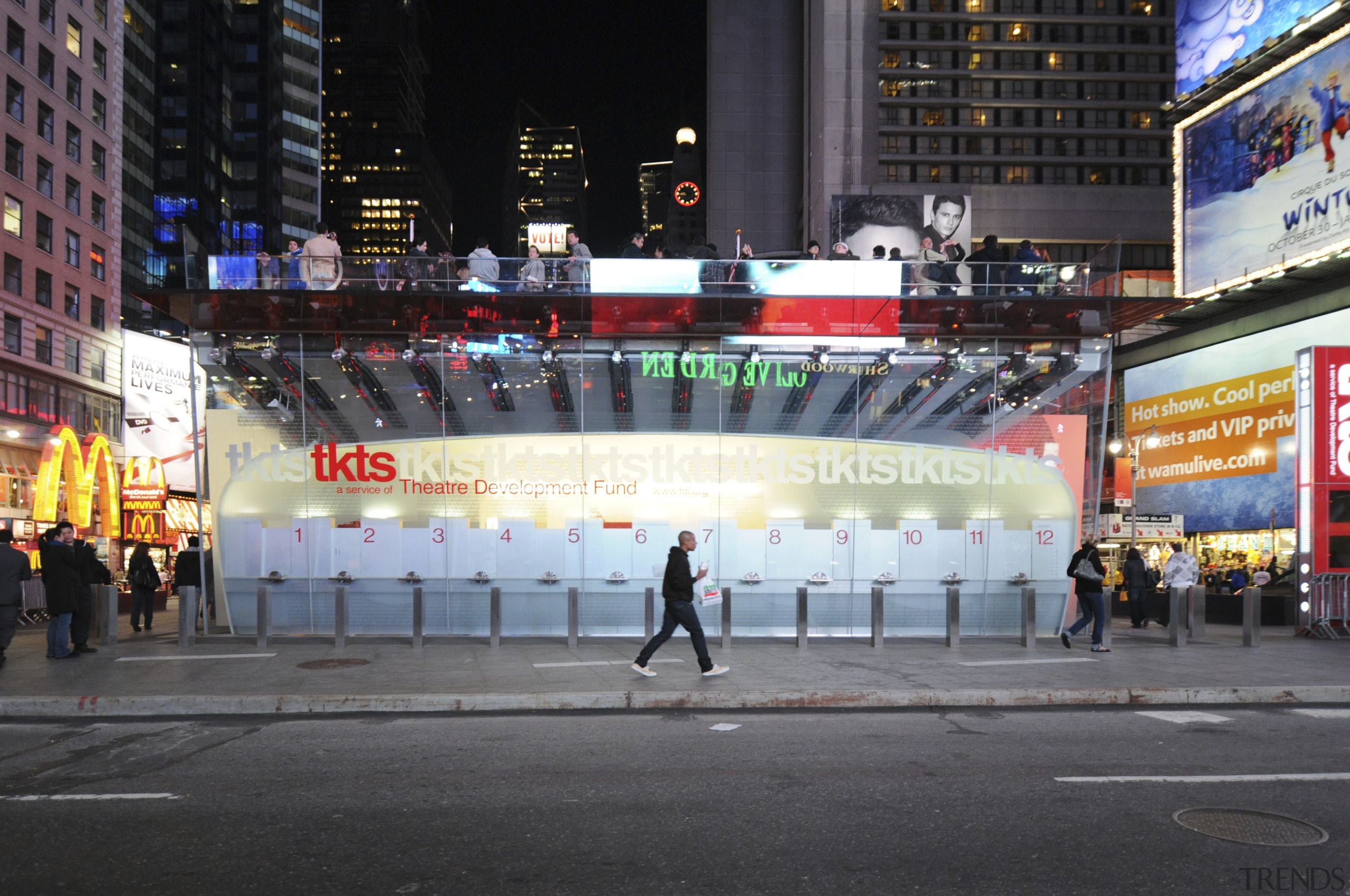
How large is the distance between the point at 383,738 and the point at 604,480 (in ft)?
25.8

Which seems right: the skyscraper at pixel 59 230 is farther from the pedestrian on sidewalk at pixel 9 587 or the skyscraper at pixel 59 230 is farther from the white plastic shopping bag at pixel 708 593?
the white plastic shopping bag at pixel 708 593

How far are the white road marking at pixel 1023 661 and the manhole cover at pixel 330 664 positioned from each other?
7416 millimetres

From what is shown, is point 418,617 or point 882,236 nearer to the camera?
point 418,617

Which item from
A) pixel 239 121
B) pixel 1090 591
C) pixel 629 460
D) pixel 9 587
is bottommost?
pixel 1090 591

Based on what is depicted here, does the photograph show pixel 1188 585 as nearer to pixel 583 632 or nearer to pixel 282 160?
pixel 583 632

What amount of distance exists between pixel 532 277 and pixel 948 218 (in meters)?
54.6

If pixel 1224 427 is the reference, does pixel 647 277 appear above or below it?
above

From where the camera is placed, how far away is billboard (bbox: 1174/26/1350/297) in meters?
31.8

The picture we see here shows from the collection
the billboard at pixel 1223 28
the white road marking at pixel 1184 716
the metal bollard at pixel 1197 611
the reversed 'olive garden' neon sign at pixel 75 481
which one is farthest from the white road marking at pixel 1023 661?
the billboard at pixel 1223 28

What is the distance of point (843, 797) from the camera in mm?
6141

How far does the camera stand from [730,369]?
1603 centimetres

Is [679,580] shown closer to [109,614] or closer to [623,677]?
[623,677]

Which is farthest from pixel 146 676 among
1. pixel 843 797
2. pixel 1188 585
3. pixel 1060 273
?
pixel 1188 585

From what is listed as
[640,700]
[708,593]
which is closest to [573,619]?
[708,593]
